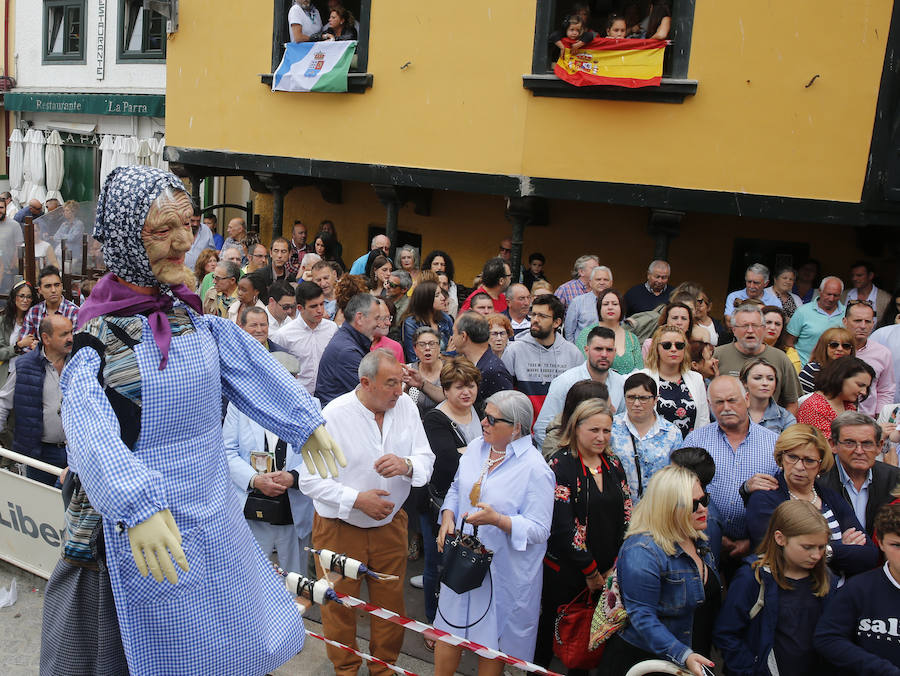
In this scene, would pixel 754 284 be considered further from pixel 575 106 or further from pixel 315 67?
pixel 315 67

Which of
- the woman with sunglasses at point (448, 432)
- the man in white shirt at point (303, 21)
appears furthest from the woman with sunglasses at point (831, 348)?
the man in white shirt at point (303, 21)

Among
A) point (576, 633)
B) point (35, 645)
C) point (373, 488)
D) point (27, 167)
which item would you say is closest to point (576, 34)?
point (373, 488)

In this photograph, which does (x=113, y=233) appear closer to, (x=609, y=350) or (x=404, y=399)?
(x=404, y=399)

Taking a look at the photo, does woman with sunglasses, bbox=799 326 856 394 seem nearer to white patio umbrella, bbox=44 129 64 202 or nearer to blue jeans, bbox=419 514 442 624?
blue jeans, bbox=419 514 442 624

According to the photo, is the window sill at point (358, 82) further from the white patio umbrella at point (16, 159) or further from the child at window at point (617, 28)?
the white patio umbrella at point (16, 159)

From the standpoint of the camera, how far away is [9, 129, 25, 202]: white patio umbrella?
1952 centimetres

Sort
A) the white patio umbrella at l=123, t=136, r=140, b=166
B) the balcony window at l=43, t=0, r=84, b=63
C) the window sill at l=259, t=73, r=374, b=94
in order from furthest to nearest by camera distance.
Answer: the balcony window at l=43, t=0, r=84, b=63 < the white patio umbrella at l=123, t=136, r=140, b=166 < the window sill at l=259, t=73, r=374, b=94

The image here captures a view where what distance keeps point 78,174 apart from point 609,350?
1680 cm

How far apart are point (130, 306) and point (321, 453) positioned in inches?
31.2

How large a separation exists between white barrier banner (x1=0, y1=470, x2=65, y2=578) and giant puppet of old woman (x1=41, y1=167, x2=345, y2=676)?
2.41 metres

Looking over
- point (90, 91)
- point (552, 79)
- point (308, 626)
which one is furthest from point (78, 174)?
point (308, 626)

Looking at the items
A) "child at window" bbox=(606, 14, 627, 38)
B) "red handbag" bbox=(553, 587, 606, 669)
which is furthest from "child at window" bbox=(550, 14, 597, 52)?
"red handbag" bbox=(553, 587, 606, 669)

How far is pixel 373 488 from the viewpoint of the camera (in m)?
4.39

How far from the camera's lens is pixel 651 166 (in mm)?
9234
